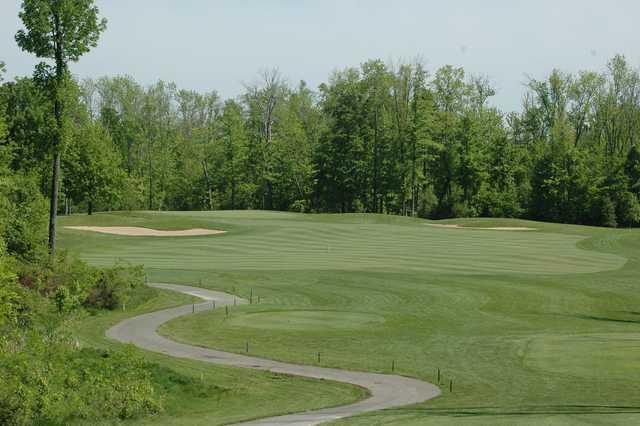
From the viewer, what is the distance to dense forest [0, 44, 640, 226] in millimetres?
108875

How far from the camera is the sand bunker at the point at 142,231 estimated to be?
79562mm

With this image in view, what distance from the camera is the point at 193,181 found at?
132625mm

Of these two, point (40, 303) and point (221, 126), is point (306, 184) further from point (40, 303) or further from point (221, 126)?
point (40, 303)

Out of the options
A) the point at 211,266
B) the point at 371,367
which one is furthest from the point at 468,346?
the point at 211,266

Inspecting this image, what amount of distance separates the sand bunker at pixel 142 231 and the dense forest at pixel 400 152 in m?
26.5

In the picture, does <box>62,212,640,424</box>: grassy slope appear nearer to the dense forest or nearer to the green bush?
the green bush

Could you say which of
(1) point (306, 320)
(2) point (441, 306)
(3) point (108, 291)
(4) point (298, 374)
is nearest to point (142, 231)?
(3) point (108, 291)

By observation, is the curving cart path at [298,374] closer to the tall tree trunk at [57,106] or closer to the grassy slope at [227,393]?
the grassy slope at [227,393]

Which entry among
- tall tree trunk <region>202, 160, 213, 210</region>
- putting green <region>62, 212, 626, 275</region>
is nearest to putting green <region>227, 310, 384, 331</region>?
putting green <region>62, 212, 626, 275</region>

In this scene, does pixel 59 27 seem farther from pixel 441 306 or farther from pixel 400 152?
pixel 400 152

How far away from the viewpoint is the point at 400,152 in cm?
11931

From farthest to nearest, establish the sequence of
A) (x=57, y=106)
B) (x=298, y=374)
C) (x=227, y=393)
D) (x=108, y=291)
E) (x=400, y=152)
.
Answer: (x=400, y=152), (x=57, y=106), (x=108, y=291), (x=298, y=374), (x=227, y=393)

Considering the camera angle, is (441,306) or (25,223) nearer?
(441,306)

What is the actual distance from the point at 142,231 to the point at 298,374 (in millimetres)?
55777
